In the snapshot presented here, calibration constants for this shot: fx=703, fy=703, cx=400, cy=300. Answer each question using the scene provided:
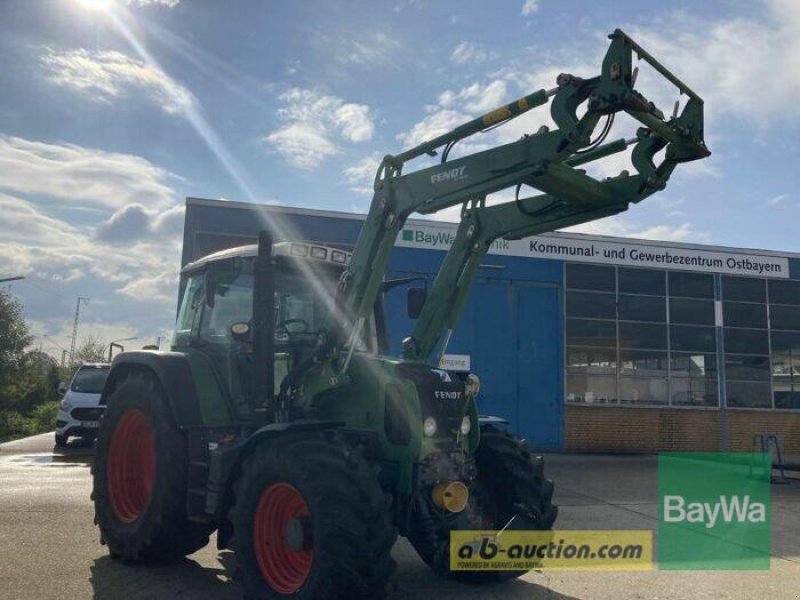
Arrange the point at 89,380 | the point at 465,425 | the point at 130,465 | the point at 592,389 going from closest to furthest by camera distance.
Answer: the point at 465,425
the point at 130,465
the point at 89,380
the point at 592,389

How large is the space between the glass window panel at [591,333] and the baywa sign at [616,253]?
1.67 meters

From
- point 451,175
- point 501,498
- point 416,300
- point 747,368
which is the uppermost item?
point 451,175

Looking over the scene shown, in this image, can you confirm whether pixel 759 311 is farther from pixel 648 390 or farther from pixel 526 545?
pixel 526 545

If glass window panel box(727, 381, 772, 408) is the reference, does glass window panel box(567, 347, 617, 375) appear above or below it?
above

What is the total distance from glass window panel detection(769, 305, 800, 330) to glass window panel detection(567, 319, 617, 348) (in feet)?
16.3

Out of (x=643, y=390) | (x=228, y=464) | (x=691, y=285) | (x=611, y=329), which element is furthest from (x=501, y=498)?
(x=691, y=285)

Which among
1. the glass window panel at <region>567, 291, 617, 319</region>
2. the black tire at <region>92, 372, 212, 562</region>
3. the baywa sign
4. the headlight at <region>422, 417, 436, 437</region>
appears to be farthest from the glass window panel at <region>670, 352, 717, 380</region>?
the black tire at <region>92, 372, 212, 562</region>

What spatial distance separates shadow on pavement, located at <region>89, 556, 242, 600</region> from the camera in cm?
518

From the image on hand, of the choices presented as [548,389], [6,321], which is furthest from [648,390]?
[6,321]

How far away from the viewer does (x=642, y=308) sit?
19312 millimetres

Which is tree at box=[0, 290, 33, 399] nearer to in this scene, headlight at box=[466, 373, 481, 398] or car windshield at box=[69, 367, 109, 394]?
car windshield at box=[69, 367, 109, 394]

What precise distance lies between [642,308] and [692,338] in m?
1.73

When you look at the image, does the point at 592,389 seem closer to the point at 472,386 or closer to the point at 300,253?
the point at 472,386

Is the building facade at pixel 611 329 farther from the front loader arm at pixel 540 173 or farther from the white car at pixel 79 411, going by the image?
the front loader arm at pixel 540 173
